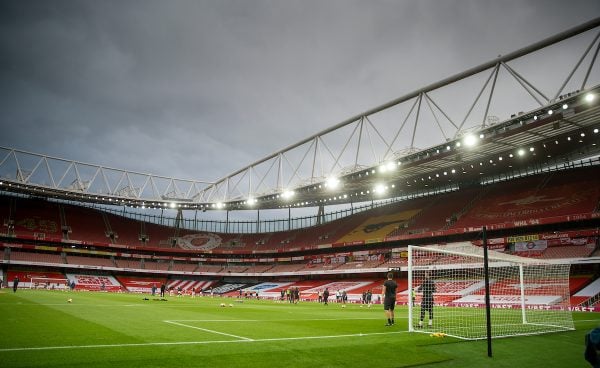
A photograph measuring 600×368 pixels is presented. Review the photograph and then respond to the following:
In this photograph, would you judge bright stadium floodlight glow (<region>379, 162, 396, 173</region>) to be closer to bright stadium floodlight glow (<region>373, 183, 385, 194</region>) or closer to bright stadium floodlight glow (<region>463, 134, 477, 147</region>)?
bright stadium floodlight glow (<region>463, 134, 477, 147</region>)

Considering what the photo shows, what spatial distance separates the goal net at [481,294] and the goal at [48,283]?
47.7 metres

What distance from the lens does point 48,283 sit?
5362 centimetres

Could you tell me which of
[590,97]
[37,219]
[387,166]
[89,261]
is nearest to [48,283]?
[89,261]

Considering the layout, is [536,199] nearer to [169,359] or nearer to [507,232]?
[507,232]

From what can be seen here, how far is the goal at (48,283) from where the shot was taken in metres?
51.5

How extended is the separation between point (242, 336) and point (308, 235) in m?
60.5

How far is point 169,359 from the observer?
709cm

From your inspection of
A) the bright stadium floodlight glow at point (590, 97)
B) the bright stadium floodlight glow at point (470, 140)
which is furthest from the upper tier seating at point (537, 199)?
the bright stadium floodlight glow at point (590, 97)

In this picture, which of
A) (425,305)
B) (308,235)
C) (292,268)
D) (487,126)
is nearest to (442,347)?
(425,305)

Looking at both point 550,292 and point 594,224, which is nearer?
point 550,292

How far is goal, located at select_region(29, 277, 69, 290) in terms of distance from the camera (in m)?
51.5

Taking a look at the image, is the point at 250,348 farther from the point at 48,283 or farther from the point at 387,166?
the point at 48,283

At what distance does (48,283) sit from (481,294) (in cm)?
5451

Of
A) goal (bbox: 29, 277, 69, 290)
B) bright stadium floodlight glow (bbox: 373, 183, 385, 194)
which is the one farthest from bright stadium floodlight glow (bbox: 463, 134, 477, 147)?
goal (bbox: 29, 277, 69, 290)
